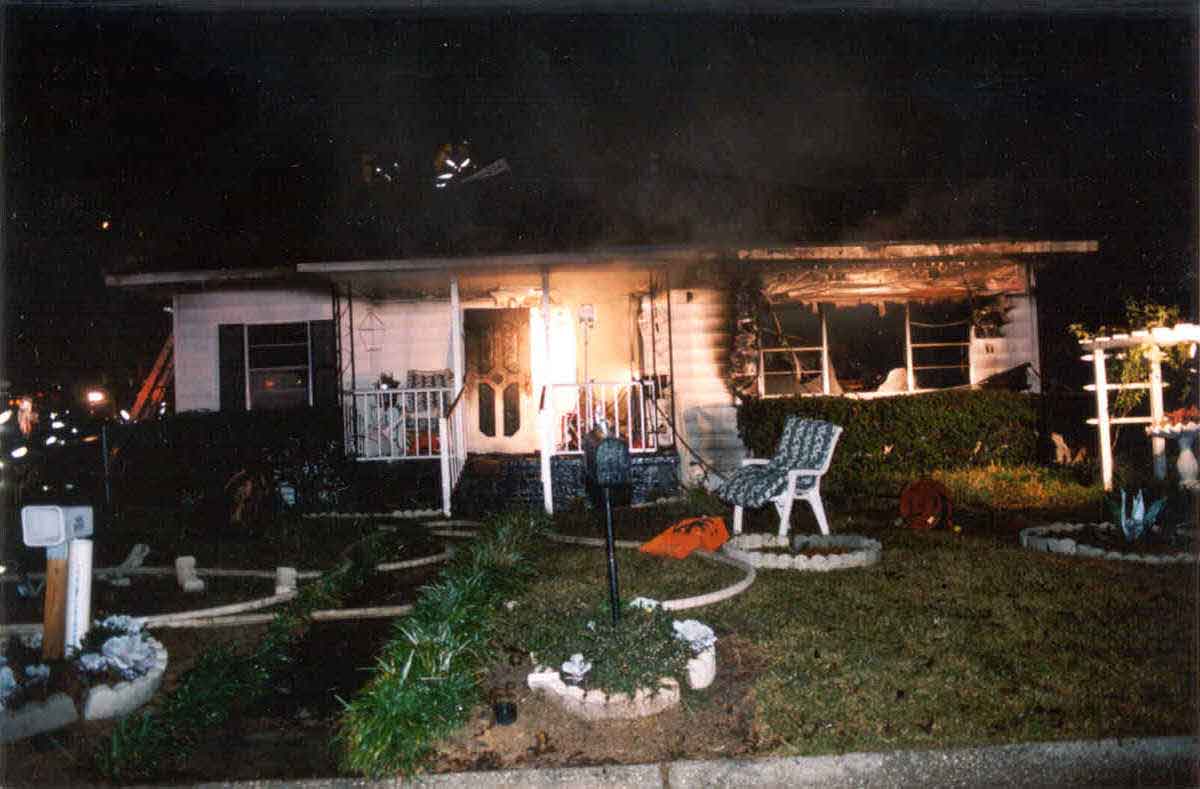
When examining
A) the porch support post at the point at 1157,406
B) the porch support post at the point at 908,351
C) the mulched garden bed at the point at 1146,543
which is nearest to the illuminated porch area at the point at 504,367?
the porch support post at the point at 908,351

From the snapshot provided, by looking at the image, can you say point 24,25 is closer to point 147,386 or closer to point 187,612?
point 147,386

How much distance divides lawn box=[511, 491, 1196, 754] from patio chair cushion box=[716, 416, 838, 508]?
3.11ft

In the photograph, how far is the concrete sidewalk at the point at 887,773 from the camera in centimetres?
328

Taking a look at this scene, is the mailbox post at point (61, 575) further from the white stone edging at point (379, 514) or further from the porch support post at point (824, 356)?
the porch support post at point (824, 356)

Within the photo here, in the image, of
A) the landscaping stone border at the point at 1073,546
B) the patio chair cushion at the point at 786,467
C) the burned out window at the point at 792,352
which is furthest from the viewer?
the burned out window at the point at 792,352

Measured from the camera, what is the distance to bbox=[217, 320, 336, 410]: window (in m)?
11.9

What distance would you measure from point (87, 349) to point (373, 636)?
1822 centimetres

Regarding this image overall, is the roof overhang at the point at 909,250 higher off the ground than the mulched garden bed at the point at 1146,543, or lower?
higher

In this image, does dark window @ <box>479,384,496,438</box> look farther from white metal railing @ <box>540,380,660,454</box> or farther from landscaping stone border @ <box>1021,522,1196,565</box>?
landscaping stone border @ <box>1021,522,1196,565</box>

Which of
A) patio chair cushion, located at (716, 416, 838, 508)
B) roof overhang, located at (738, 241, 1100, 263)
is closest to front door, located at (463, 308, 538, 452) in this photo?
roof overhang, located at (738, 241, 1100, 263)

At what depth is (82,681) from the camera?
13.4ft

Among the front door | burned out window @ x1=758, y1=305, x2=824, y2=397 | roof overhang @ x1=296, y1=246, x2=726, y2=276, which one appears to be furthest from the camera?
the front door

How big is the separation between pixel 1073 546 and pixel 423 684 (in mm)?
5347

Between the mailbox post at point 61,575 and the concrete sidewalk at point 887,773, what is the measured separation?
5.50ft
